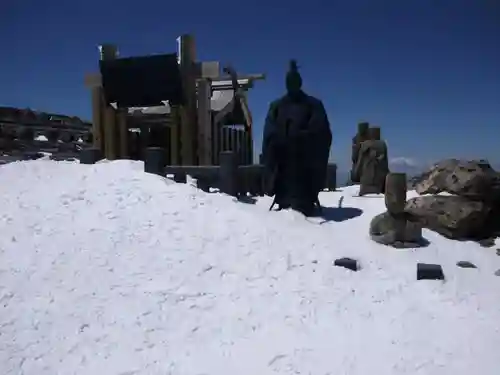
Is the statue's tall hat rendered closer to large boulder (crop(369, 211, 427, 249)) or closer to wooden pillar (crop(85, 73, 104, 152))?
large boulder (crop(369, 211, 427, 249))

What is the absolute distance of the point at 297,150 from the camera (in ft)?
28.0

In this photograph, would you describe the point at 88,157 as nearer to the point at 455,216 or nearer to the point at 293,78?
the point at 293,78

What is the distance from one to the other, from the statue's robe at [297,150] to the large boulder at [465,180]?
2.12m

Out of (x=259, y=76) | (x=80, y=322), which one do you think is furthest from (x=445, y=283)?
(x=259, y=76)

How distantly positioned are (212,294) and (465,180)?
5280mm

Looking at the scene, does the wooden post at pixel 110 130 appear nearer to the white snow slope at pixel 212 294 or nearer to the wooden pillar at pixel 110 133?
the wooden pillar at pixel 110 133

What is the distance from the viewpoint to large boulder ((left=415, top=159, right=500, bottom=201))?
799cm

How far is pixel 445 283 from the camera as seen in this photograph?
19.1 ft

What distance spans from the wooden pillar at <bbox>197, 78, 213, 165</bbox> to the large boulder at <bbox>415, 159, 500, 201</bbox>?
5333 mm

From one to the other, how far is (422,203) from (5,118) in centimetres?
1145

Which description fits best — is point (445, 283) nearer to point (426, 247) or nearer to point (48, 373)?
point (426, 247)

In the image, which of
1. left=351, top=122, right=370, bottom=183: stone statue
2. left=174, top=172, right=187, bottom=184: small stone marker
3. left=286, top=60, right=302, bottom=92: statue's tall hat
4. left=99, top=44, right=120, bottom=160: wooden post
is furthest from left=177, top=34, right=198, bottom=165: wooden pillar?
left=351, top=122, right=370, bottom=183: stone statue

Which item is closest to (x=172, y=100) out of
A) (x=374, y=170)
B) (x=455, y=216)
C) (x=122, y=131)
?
(x=122, y=131)

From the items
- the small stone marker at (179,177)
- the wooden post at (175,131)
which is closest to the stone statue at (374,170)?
the small stone marker at (179,177)
